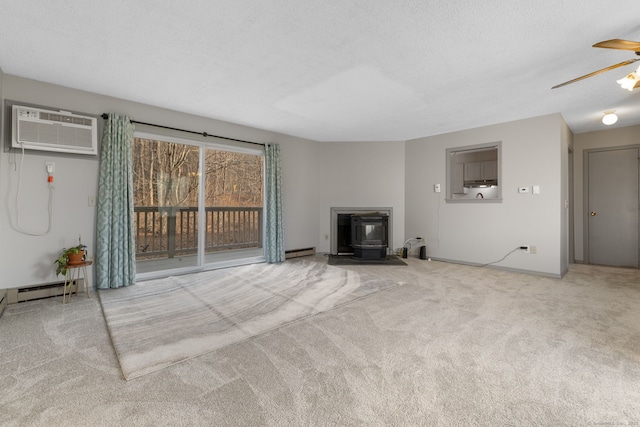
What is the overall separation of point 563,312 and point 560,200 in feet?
6.70

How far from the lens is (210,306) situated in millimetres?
2758

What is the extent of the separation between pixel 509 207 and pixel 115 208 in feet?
18.2

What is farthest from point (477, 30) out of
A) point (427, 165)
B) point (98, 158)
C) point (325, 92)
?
point (98, 158)

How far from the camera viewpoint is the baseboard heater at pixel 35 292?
2.80 meters

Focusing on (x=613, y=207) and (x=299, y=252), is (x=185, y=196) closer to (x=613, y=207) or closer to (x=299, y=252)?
(x=299, y=252)

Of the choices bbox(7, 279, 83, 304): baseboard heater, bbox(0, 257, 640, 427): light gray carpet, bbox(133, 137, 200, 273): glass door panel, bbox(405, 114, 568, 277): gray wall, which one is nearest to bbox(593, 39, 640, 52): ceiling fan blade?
bbox(0, 257, 640, 427): light gray carpet

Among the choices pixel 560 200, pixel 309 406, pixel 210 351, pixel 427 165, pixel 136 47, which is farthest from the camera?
pixel 427 165

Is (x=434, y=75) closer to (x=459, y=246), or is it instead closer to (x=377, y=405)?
(x=377, y=405)

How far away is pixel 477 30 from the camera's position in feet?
6.77

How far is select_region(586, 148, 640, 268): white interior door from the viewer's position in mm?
4543

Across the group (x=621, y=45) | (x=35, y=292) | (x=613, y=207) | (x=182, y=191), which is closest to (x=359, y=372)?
(x=621, y=45)

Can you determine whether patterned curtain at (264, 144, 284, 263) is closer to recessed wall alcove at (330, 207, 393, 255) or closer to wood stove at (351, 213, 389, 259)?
recessed wall alcove at (330, 207, 393, 255)

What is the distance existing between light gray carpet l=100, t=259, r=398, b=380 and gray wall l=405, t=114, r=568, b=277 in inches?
81.8

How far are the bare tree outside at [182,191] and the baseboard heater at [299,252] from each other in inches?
41.8
